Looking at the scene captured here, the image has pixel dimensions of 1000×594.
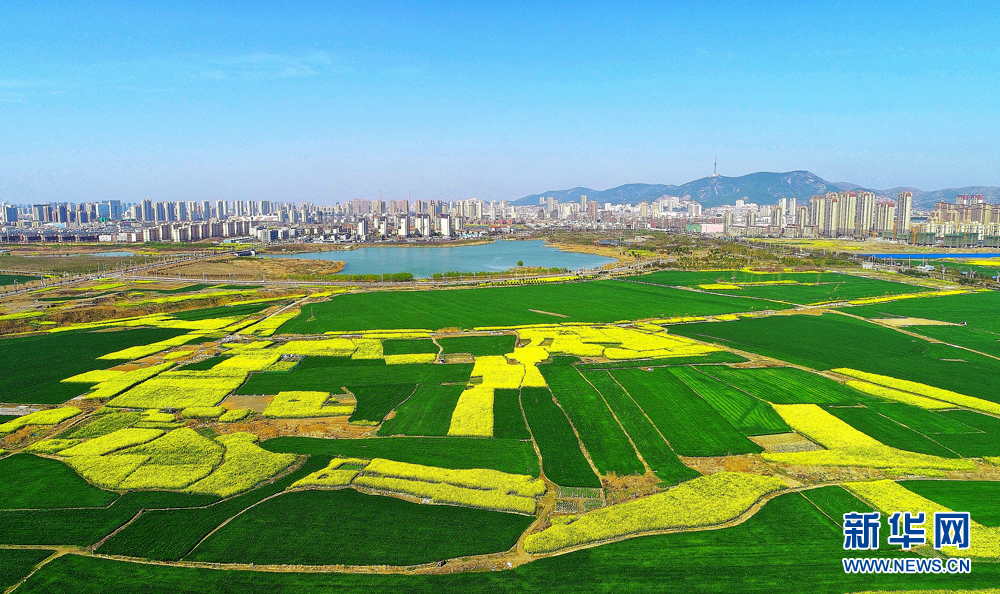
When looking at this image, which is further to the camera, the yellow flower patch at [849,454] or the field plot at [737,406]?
the field plot at [737,406]

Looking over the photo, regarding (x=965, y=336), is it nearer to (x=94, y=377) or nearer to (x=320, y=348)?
(x=320, y=348)

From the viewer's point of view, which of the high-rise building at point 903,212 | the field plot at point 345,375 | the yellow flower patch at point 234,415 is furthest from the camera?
the high-rise building at point 903,212

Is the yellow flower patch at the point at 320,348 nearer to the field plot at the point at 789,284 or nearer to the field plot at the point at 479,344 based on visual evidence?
the field plot at the point at 479,344

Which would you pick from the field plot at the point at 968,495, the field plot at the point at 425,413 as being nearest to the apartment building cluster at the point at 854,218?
the field plot at the point at 968,495

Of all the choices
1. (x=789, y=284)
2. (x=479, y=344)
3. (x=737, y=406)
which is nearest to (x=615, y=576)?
(x=737, y=406)

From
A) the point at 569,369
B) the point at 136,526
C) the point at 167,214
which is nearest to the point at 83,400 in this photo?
the point at 136,526

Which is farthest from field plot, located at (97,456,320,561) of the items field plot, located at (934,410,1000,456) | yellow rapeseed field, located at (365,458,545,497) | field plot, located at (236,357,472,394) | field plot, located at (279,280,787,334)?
field plot, located at (279,280,787,334)
